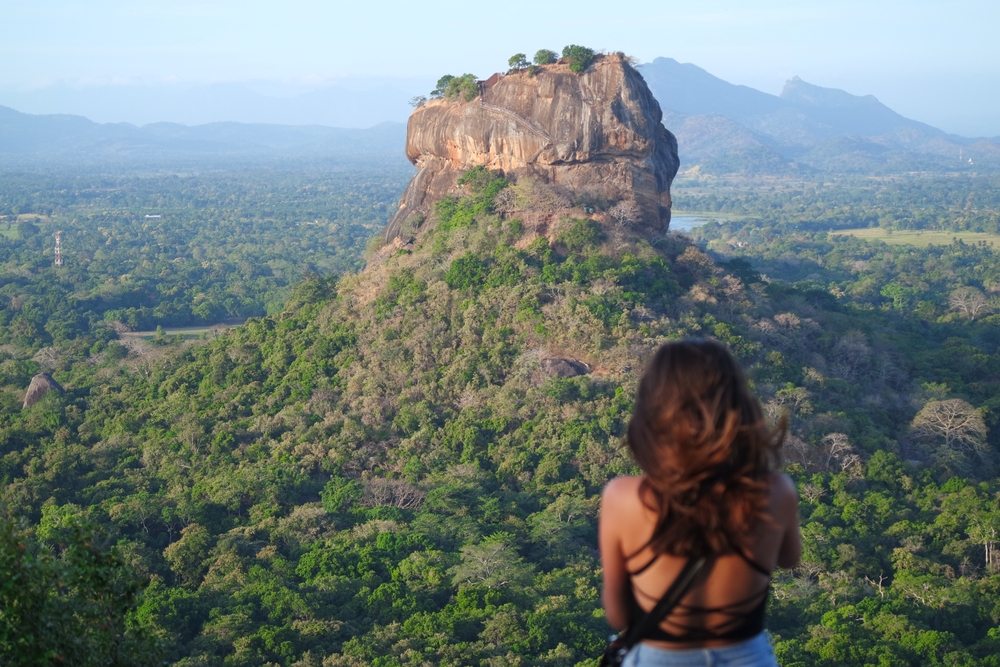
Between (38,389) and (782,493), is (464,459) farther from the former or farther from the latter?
(782,493)

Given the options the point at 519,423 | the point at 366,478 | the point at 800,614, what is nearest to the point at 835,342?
the point at 519,423

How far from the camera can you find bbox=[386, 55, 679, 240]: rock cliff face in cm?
2645

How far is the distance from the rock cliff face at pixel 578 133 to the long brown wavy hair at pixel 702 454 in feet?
78.5

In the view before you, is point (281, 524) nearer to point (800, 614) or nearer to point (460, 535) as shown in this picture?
point (460, 535)

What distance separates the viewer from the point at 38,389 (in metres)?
27.0

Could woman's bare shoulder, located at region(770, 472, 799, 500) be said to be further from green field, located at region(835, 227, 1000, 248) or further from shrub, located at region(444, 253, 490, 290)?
green field, located at region(835, 227, 1000, 248)

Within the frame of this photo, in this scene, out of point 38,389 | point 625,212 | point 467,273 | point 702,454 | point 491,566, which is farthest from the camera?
point 38,389

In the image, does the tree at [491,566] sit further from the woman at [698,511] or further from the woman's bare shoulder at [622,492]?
the woman's bare shoulder at [622,492]

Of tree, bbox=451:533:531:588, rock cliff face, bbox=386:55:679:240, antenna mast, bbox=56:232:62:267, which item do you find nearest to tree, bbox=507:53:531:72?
rock cliff face, bbox=386:55:679:240

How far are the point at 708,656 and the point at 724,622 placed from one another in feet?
0.42

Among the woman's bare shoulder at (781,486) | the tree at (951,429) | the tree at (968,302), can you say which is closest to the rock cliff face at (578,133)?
the tree at (951,429)

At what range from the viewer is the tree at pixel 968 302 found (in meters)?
38.3

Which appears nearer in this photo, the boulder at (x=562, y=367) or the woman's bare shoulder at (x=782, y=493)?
the woman's bare shoulder at (x=782, y=493)

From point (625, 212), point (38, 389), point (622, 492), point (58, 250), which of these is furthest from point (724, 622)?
point (58, 250)
